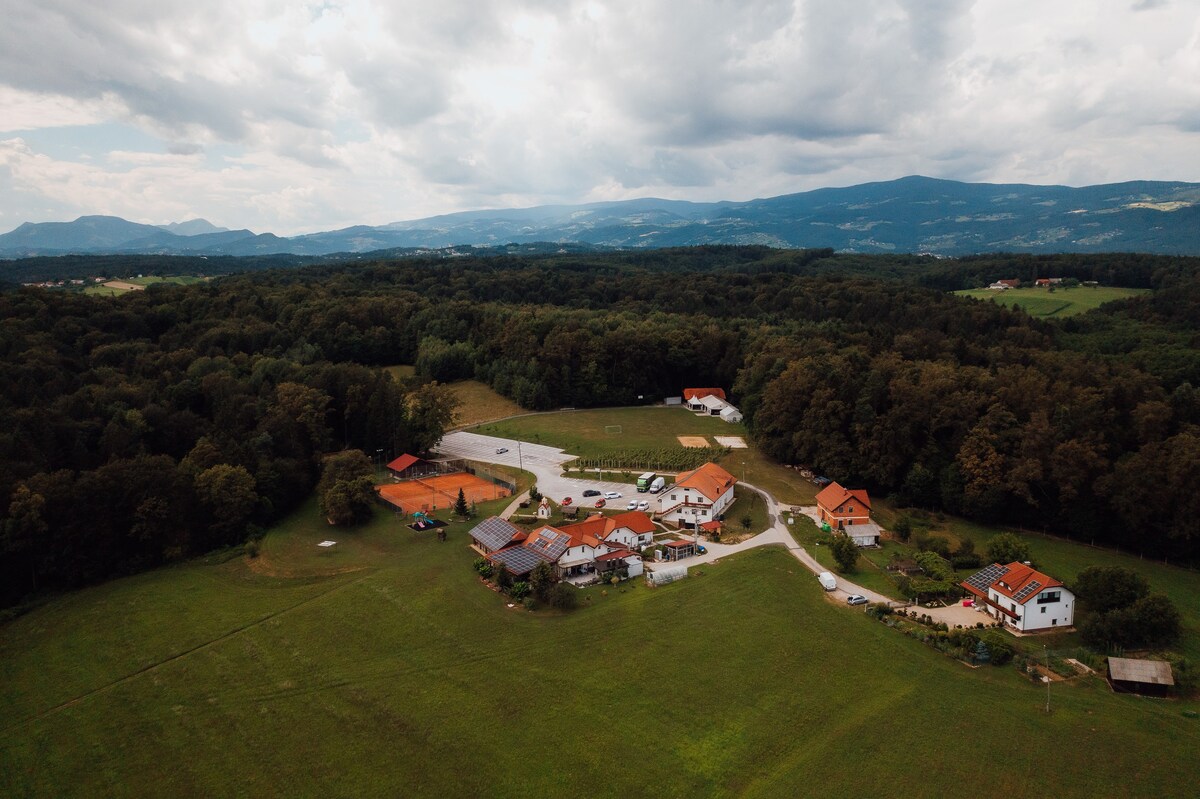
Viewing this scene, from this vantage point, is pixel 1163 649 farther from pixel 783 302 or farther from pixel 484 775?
pixel 783 302

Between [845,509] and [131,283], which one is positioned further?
[131,283]

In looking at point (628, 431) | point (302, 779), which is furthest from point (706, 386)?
point (302, 779)

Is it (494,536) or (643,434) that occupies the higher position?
(494,536)

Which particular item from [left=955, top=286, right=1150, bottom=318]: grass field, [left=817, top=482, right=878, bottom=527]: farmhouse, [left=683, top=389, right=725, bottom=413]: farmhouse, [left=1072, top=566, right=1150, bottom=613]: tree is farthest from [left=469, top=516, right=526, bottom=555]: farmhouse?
[left=955, top=286, right=1150, bottom=318]: grass field

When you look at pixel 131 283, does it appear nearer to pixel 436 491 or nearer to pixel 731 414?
→ pixel 436 491

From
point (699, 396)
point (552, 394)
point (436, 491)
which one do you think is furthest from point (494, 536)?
point (699, 396)

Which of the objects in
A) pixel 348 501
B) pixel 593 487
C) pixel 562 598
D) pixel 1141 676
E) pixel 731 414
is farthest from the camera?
pixel 731 414

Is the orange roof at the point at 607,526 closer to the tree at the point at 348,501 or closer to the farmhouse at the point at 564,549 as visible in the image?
the farmhouse at the point at 564,549
